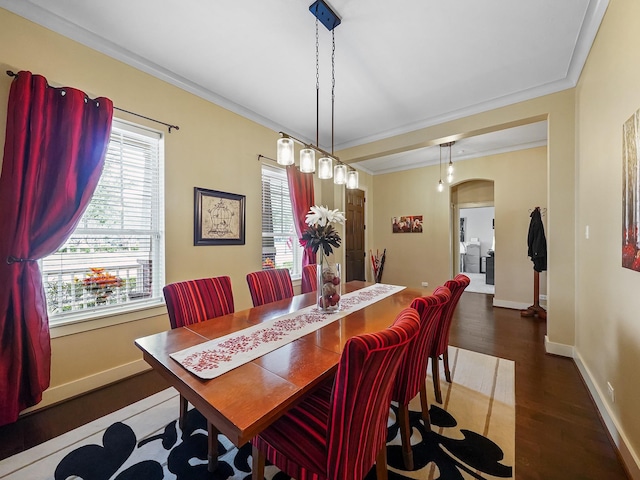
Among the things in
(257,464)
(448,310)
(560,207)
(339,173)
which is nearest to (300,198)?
(339,173)

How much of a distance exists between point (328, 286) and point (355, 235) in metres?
3.73

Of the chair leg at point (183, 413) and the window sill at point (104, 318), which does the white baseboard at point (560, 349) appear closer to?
the chair leg at point (183, 413)

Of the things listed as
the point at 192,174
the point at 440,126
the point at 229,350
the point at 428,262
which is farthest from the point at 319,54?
the point at 428,262

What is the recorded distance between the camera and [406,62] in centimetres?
243

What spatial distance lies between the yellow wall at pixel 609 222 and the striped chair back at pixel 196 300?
2.48 m

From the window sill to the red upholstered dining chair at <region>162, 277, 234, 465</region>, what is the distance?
97 cm

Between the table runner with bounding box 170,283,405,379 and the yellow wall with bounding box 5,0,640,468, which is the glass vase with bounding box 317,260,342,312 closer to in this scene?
the table runner with bounding box 170,283,405,379

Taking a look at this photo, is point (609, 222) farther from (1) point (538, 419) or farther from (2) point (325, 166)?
(2) point (325, 166)

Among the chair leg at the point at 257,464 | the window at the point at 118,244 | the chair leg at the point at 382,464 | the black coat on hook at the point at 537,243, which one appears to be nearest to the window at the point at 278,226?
the window at the point at 118,244

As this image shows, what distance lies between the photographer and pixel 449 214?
17.3ft

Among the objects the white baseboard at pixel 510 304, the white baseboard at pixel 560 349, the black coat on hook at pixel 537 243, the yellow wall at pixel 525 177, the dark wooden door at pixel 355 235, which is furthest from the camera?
the dark wooden door at pixel 355 235

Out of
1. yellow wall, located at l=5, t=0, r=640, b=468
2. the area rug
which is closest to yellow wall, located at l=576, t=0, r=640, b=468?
yellow wall, located at l=5, t=0, r=640, b=468

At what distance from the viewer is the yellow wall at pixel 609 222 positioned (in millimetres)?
1443

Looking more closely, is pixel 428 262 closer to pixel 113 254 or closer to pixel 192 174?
pixel 192 174
